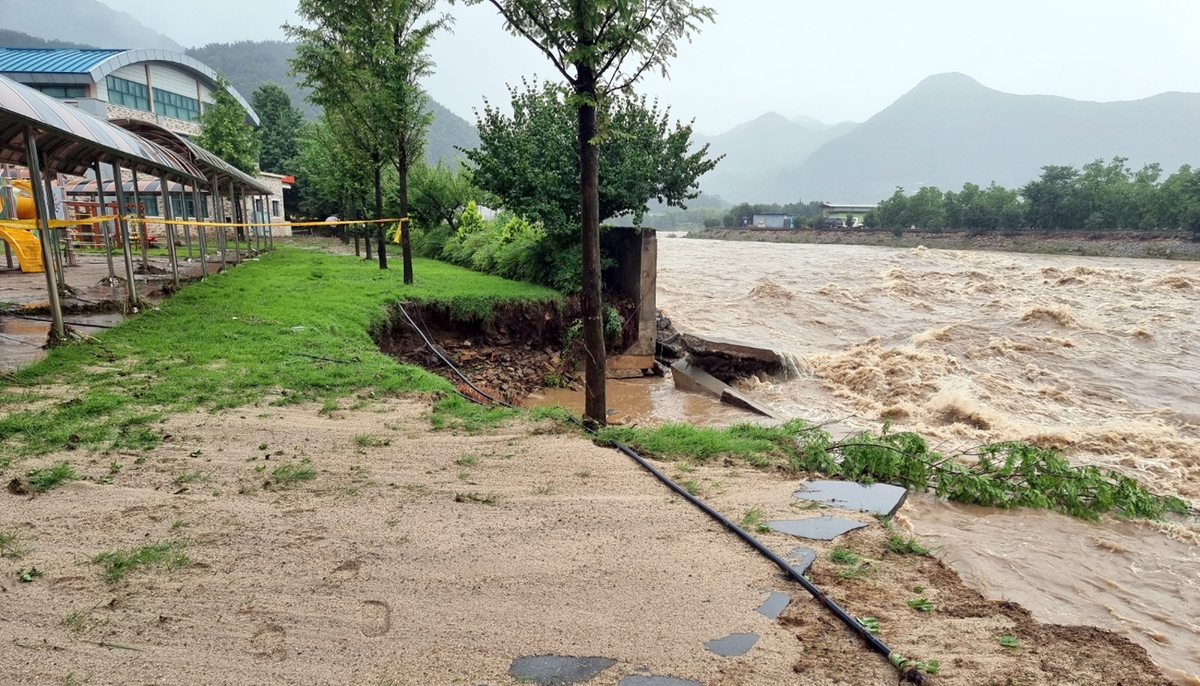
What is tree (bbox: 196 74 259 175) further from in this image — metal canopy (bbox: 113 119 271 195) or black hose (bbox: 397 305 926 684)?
black hose (bbox: 397 305 926 684)

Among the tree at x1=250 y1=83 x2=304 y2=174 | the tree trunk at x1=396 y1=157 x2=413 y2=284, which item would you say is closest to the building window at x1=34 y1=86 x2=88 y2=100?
the tree at x1=250 y1=83 x2=304 y2=174

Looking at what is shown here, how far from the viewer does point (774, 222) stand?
66.6 metres

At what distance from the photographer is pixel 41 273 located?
14000mm

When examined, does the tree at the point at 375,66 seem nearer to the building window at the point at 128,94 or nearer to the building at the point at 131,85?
the building at the point at 131,85

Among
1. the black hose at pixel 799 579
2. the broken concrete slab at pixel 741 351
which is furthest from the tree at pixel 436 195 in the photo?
the black hose at pixel 799 579

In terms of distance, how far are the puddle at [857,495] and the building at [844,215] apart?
53750 millimetres

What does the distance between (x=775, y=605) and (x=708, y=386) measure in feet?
26.2

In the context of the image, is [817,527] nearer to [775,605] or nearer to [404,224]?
[775,605]

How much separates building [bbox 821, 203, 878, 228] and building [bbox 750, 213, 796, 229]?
317 centimetres

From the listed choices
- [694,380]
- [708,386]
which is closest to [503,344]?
[694,380]

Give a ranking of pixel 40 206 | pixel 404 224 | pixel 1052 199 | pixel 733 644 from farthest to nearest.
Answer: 1. pixel 1052 199
2. pixel 404 224
3. pixel 40 206
4. pixel 733 644

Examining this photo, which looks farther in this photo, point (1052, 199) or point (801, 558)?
point (1052, 199)

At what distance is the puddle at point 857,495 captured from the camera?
514 centimetres

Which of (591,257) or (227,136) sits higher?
(227,136)
